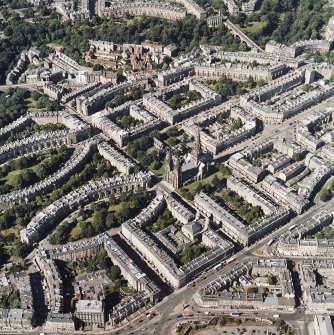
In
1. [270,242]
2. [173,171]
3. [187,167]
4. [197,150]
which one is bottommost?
[270,242]

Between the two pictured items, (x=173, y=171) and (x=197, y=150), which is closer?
(x=173, y=171)

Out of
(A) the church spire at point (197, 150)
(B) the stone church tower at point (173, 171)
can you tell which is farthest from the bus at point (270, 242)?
(A) the church spire at point (197, 150)

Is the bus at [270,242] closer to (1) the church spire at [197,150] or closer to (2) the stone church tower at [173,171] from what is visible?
(2) the stone church tower at [173,171]

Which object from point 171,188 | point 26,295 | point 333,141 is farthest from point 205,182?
point 26,295

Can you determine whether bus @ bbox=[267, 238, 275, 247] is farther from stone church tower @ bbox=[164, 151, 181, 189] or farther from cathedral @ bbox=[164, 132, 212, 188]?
stone church tower @ bbox=[164, 151, 181, 189]

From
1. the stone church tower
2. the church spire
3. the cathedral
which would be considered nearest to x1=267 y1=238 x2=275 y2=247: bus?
the cathedral

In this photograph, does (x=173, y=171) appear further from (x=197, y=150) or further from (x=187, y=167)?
(x=197, y=150)

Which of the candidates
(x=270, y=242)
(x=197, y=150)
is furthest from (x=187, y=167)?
(x=270, y=242)

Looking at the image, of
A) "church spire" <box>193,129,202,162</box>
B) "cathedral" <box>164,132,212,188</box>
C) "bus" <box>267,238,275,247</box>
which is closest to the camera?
"bus" <box>267,238,275,247</box>

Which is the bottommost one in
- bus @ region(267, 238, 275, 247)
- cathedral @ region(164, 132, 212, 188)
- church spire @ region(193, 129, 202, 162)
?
bus @ region(267, 238, 275, 247)
